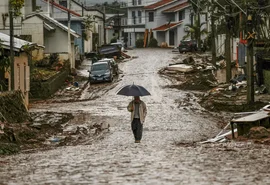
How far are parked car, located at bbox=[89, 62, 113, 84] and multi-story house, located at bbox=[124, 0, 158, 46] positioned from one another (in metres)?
63.9

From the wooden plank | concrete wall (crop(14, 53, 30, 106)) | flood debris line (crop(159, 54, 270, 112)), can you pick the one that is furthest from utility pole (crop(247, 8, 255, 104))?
concrete wall (crop(14, 53, 30, 106))

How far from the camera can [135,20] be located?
120625 millimetres

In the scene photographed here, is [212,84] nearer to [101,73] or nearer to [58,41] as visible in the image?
[101,73]

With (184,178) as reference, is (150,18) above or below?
above

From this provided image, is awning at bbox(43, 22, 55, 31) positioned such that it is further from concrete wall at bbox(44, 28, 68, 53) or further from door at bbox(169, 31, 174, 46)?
door at bbox(169, 31, 174, 46)

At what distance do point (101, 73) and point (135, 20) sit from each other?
69.1 metres

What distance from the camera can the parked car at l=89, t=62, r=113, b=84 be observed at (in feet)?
171

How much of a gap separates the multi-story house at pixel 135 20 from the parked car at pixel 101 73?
63.9 metres

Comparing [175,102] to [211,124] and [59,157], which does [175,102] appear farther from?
[59,157]

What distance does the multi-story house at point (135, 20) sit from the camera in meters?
118

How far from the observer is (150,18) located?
112 meters

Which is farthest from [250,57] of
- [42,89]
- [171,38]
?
[171,38]

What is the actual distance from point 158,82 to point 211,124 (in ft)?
69.1

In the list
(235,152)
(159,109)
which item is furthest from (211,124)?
(235,152)
